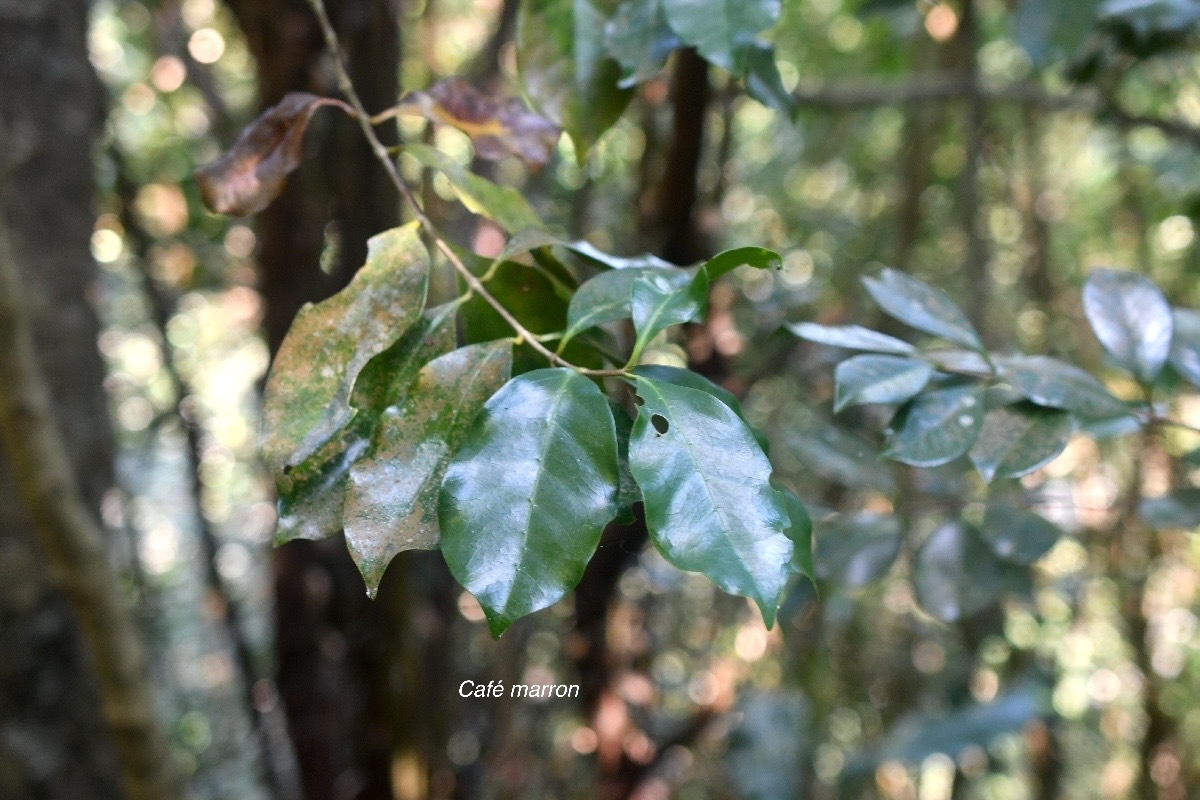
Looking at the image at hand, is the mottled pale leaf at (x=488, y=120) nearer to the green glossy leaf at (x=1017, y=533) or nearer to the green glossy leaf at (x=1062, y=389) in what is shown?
the green glossy leaf at (x=1062, y=389)

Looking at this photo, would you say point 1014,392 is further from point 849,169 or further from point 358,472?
point 849,169

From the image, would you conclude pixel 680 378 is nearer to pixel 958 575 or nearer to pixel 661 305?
pixel 661 305

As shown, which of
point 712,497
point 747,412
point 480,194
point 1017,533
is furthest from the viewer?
point 747,412

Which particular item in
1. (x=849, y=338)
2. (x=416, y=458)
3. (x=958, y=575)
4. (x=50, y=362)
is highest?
(x=416, y=458)

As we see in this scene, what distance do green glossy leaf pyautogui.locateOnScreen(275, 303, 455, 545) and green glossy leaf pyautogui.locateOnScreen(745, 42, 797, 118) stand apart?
275 mm

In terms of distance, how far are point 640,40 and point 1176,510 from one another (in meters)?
0.49

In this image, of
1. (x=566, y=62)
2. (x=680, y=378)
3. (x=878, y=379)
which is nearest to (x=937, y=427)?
(x=878, y=379)

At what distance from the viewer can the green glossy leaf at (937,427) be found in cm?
44

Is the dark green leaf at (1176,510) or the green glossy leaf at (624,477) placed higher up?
the green glossy leaf at (624,477)

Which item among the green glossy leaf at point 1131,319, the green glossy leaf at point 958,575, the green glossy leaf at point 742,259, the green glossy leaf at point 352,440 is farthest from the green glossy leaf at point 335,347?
the green glossy leaf at point 958,575

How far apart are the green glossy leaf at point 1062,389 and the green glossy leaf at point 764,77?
0.68 ft

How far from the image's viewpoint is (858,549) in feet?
2.40

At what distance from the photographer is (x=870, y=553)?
2.40 ft

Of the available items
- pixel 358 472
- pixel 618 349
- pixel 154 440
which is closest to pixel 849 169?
pixel 154 440
